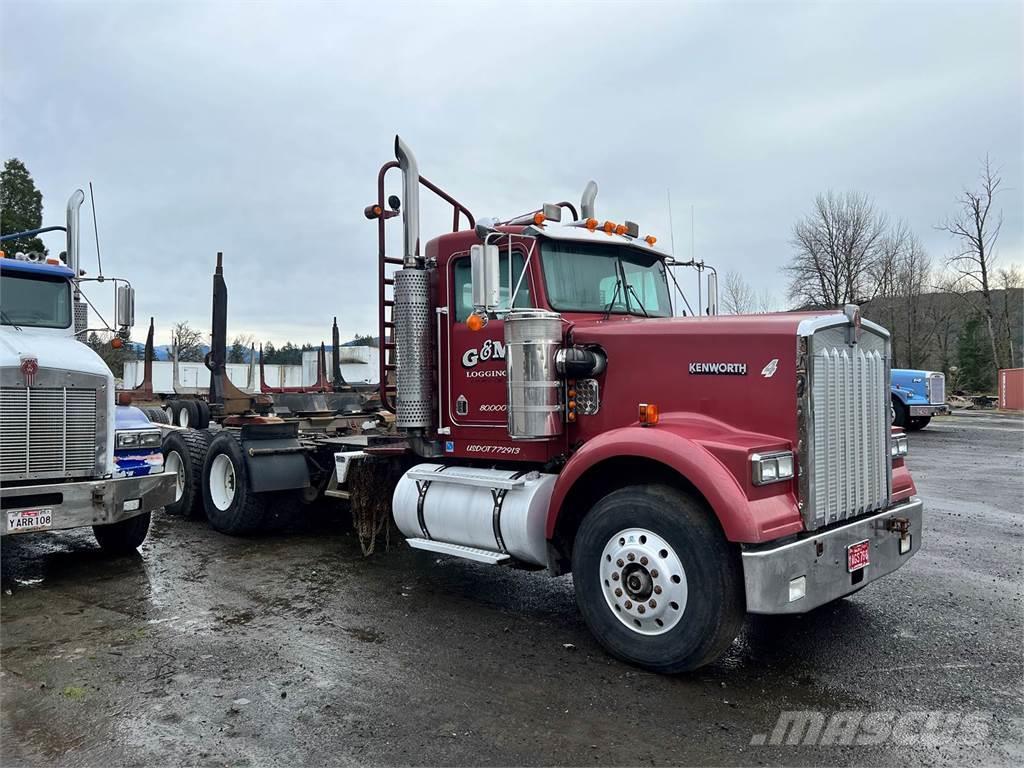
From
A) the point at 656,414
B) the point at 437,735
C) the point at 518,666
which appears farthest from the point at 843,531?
the point at 437,735

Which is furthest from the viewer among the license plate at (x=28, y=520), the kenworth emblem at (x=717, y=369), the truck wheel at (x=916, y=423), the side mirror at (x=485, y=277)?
the truck wheel at (x=916, y=423)

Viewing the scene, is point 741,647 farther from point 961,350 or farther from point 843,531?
point 961,350

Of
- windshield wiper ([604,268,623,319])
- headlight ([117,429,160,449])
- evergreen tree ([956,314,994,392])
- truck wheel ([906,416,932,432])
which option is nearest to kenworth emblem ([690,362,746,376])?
windshield wiper ([604,268,623,319])

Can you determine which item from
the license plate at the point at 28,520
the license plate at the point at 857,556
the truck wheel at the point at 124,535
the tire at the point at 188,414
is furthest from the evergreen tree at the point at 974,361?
the license plate at the point at 28,520

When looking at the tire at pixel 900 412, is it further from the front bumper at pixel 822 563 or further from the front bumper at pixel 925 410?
the front bumper at pixel 822 563

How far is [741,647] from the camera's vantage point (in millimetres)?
4723

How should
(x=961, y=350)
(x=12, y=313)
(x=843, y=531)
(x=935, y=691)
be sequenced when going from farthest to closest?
(x=961, y=350) → (x=12, y=313) → (x=843, y=531) → (x=935, y=691)

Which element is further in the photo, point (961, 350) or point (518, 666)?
point (961, 350)

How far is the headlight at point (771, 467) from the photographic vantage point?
13.3 ft

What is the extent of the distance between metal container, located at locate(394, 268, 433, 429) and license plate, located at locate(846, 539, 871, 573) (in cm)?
333

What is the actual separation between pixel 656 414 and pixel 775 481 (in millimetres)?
864

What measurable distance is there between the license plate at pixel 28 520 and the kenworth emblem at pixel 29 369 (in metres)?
1.01

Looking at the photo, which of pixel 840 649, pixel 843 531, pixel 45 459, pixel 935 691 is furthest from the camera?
pixel 45 459

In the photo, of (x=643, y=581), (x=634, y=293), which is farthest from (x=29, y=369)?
(x=643, y=581)
